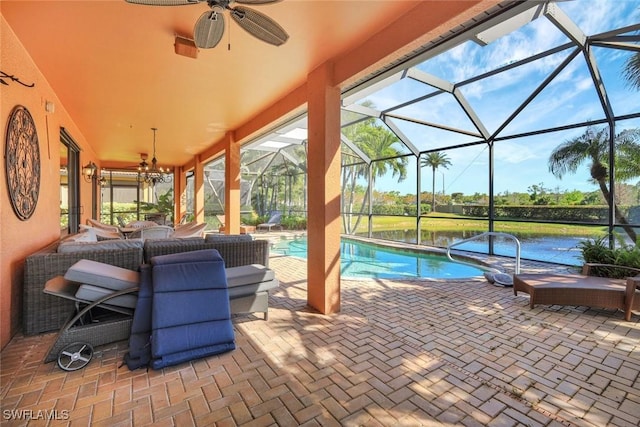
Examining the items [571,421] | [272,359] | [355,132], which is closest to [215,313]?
[272,359]

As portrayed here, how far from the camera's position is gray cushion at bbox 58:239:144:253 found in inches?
124

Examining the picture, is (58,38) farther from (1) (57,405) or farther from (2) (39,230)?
(1) (57,405)

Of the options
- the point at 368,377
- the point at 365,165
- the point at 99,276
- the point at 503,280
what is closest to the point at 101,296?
the point at 99,276

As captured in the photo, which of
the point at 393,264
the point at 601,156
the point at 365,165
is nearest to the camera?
the point at 601,156

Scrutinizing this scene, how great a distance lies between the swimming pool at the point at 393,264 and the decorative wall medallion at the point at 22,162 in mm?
5175

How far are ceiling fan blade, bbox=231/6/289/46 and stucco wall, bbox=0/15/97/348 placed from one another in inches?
93.2

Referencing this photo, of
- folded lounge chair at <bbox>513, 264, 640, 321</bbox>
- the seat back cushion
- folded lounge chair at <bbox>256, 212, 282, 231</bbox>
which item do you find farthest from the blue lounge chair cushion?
folded lounge chair at <bbox>256, 212, 282, 231</bbox>

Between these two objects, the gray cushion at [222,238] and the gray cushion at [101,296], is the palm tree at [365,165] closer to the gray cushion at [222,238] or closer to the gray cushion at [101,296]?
the gray cushion at [222,238]

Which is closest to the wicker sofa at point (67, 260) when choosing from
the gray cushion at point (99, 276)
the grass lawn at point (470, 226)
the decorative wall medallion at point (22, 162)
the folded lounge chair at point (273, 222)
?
the decorative wall medallion at point (22, 162)

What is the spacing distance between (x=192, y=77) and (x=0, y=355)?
3.60 m

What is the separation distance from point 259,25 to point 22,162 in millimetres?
2969

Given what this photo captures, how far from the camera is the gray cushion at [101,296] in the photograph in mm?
2393

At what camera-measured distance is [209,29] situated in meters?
2.13

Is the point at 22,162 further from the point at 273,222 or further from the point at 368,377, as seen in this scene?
the point at 273,222
